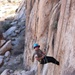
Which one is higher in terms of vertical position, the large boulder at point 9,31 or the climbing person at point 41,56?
the climbing person at point 41,56

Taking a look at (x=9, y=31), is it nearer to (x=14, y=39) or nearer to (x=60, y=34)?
(x=14, y=39)

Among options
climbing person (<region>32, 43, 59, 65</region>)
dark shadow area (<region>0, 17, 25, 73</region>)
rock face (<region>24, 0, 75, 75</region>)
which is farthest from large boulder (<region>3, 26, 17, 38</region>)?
climbing person (<region>32, 43, 59, 65</region>)

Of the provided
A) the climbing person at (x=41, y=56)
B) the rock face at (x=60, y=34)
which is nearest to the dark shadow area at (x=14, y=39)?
the rock face at (x=60, y=34)

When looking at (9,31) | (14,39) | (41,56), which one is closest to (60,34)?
(41,56)

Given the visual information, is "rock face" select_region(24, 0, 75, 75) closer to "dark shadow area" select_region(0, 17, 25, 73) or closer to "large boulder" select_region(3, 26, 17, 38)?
"dark shadow area" select_region(0, 17, 25, 73)

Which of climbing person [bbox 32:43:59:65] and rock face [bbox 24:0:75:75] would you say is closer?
rock face [bbox 24:0:75:75]

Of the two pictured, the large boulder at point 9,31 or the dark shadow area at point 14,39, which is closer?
the dark shadow area at point 14,39

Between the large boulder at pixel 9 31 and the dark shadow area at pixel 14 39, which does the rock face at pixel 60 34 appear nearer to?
the dark shadow area at pixel 14 39

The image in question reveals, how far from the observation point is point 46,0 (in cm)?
1444

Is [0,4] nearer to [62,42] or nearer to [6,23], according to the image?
[6,23]

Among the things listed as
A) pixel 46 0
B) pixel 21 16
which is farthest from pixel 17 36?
pixel 46 0

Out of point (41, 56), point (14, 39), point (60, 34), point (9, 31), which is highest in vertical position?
point (60, 34)

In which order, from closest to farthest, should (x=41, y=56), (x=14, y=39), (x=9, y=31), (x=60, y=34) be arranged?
(x=41, y=56) < (x=60, y=34) < (x=14, y=39) < (x=9, y=31)

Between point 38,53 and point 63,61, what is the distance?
1152mm
